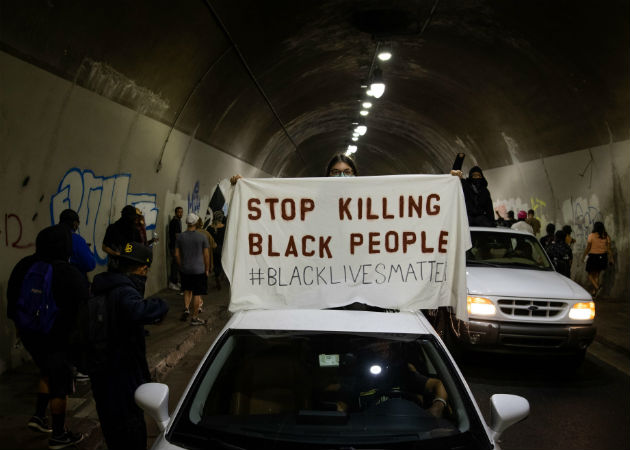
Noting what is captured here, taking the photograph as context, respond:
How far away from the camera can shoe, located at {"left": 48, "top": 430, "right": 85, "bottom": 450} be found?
4.86 metres

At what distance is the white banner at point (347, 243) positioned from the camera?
4.31m

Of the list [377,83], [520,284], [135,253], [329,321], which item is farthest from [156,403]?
[377,83]

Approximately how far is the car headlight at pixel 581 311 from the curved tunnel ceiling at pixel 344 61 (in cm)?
537

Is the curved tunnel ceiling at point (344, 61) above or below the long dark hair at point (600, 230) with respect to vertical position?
above

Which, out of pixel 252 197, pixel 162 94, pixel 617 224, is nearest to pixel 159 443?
pixel 252 197

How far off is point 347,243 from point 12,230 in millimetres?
4755

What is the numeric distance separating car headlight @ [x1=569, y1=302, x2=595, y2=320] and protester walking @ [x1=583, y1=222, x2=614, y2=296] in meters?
Result: 6.84

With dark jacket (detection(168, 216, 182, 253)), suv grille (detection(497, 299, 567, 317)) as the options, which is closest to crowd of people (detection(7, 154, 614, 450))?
suv grille (detection(497, 299, 567, 317))

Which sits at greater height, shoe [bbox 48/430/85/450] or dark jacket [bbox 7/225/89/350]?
dark jacket [bbox 7/225/89/350]

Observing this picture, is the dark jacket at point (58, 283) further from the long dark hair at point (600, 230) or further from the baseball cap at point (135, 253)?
the long dark hair at point (600, 230)

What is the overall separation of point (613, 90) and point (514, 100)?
4.48m

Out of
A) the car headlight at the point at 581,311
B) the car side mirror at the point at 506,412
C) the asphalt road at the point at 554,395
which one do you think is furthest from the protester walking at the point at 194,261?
the car side mirror at the point at 506,412

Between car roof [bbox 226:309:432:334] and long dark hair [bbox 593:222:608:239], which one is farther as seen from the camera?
long dark hair [bbox 593:222:608:239]

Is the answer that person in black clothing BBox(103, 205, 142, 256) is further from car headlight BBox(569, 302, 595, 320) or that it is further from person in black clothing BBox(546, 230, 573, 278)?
person in black clothing BBox(546, 230, 573, 278)
